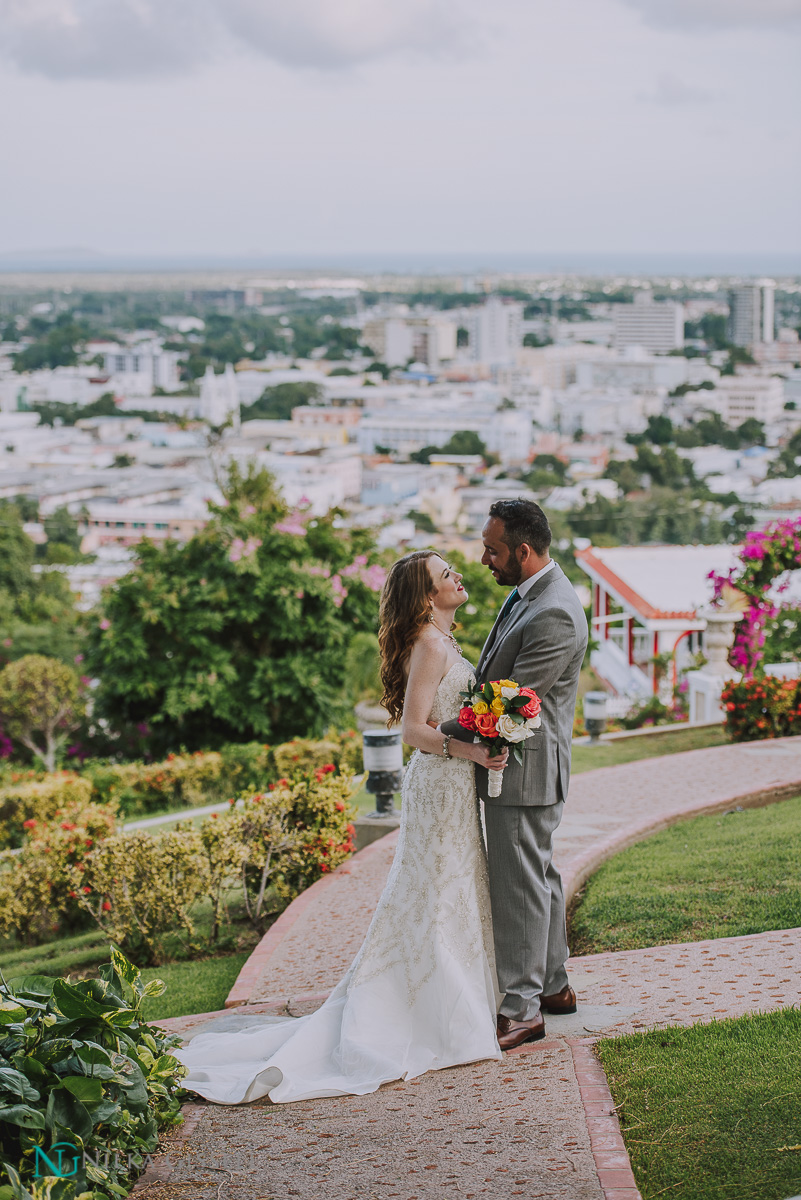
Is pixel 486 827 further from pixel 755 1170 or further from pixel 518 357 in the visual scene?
pixel 518 357

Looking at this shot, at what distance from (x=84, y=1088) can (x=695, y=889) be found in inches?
122

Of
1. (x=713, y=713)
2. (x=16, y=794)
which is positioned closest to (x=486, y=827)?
(x=16, y=794)

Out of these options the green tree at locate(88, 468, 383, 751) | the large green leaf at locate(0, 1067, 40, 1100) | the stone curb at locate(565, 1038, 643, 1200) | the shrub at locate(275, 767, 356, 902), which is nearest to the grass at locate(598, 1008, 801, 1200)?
the stone curb at locate(565, 1038, 643, 1200)

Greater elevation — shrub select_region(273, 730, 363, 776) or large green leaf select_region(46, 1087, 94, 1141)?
large green leaf select_region(46, 1087, 94, 1141)

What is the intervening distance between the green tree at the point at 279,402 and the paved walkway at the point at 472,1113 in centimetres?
14334

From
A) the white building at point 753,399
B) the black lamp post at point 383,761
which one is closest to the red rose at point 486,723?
the black lamp post at point 383,761

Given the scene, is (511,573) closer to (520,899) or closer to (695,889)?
(520,899)

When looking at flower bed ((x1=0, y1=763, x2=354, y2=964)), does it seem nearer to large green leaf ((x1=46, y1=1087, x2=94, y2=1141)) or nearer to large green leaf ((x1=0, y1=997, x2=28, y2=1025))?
large green leaf ((x1=0, y1=997, x2=28, y2=1025))

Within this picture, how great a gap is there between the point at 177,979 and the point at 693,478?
256ft

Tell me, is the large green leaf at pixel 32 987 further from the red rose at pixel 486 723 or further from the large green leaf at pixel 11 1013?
the red rose at pixel 486 723

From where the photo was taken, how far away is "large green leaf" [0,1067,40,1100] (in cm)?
256

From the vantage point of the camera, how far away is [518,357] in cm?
18738

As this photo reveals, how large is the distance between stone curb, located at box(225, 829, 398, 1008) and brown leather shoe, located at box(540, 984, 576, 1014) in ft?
3.79

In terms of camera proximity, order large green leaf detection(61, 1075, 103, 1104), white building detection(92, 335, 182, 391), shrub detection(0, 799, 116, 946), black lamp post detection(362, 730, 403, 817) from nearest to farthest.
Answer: large green leaf detection(61, 1075, 103, 1104), shrub detection(0, 799, 116, 946), black lamp post detection(362, 730, 403, 817), white building detection(92, 335, 182, 391)
